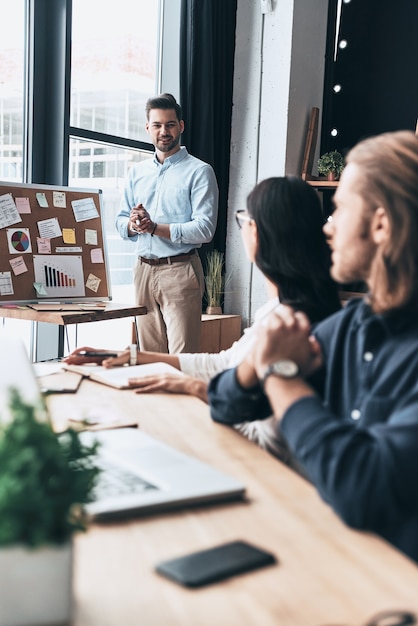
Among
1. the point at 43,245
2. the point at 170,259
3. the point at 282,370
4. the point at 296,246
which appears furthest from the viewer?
the point at 170,259

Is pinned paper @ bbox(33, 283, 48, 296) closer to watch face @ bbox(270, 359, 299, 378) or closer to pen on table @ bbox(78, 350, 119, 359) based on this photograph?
pen on table @ bbox(78, 350, 119, 359)

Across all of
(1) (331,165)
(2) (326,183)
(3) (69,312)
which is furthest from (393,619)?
(1) (331,165)

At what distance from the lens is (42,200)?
3.73 meters

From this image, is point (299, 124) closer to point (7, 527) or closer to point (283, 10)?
point (283, 10)

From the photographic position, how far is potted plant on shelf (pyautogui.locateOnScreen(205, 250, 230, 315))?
205 inches

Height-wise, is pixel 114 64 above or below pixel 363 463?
above

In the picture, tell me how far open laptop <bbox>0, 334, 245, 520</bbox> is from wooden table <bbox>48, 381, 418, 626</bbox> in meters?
0.02

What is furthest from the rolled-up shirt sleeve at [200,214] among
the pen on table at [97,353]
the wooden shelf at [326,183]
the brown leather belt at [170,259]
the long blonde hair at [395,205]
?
the long blonde hair at [395,205]

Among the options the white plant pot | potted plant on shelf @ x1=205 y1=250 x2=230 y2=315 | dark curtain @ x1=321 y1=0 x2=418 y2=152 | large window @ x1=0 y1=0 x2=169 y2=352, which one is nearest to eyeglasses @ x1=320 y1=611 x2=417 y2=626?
the white plant pot

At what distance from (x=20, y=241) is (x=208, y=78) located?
2.09 metres

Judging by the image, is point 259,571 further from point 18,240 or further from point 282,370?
point 18,240

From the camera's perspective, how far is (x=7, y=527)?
653 mm

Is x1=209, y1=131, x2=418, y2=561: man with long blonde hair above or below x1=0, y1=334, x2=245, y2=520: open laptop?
above

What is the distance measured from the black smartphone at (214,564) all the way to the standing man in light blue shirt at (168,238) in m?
3.24
